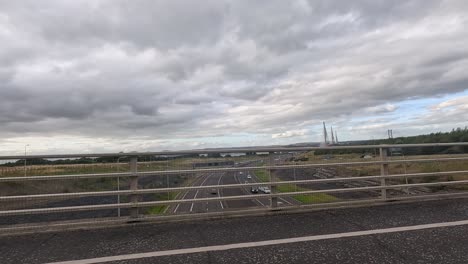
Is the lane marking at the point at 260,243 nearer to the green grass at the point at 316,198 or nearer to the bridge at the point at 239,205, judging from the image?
the bridge at the point at 239,205

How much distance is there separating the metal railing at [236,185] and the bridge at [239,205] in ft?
0.07

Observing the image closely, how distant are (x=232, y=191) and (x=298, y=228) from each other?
4.89 ft

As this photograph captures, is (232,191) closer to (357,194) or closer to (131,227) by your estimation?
(131,227)

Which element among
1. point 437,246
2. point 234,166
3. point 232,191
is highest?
point 234,166

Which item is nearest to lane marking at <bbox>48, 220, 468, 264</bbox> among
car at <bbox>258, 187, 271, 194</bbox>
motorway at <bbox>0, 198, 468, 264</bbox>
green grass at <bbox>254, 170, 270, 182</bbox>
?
motorway at <bbox>0, 198, 468, 264</bbox>

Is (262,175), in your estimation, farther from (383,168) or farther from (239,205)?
(383,168)

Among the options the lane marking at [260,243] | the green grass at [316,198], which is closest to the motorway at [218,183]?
the green grass at [316,198]

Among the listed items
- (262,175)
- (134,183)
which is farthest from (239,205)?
(134,183)

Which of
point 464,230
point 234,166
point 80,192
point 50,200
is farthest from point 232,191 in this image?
point 464,230

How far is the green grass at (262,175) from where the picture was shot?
5.79 meters

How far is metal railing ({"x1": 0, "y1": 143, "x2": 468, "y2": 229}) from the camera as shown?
5000 mm

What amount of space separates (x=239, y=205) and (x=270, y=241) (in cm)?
229

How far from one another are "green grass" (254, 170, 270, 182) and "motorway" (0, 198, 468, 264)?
707 millimetres

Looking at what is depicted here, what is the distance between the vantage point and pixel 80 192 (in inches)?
200
